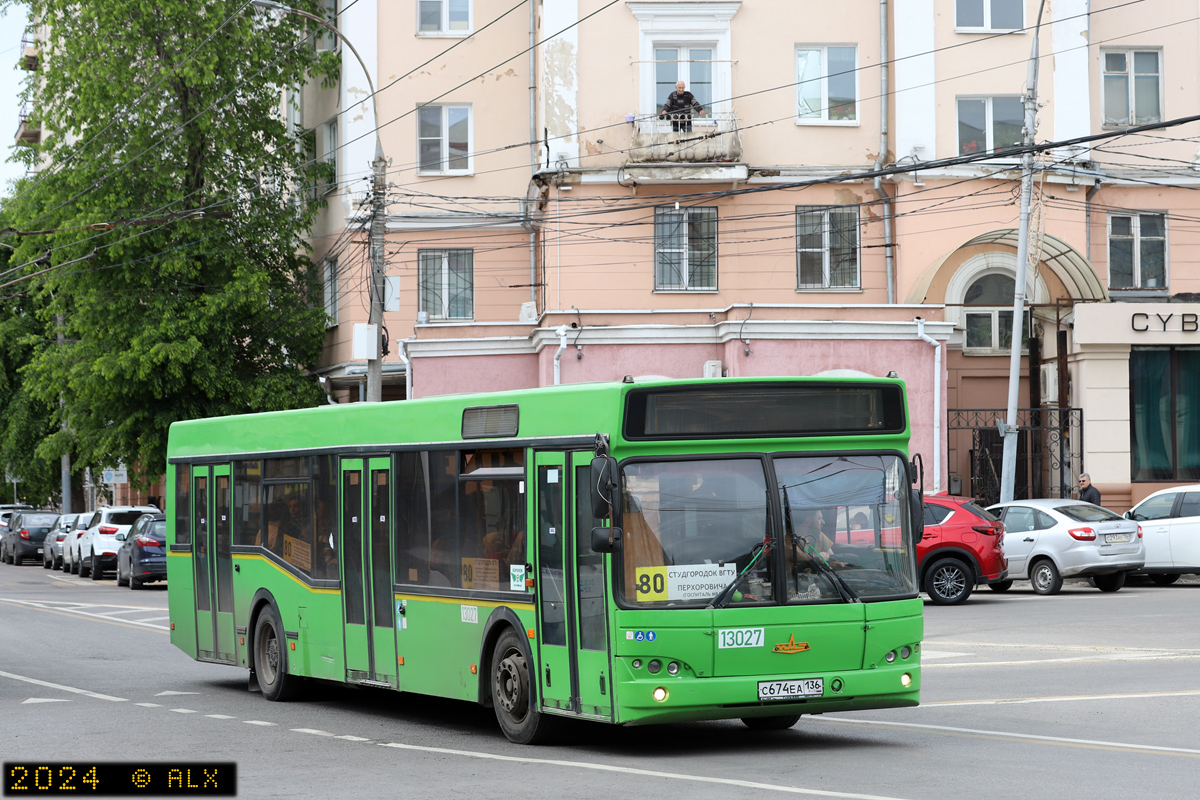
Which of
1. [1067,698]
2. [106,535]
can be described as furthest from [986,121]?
[1067,698]

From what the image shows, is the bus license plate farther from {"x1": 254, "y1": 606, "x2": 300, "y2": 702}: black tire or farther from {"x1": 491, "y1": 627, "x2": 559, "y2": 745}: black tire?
{"x1": 254, "y1": 606, "x2": 300, "y2": 702}: black tire

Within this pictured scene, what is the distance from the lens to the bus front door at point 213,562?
15.6 metres

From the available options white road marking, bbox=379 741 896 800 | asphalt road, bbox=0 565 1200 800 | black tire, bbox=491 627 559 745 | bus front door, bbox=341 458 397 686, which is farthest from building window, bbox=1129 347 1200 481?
white road marking, bbox=379 741 896 800

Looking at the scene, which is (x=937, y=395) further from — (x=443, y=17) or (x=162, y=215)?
(x=162, y=215)

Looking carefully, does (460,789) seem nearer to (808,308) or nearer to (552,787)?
(552,787)

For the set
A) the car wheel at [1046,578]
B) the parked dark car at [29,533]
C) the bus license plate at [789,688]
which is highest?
the bus license plate at [789,688]

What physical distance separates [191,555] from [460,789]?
26.8ft

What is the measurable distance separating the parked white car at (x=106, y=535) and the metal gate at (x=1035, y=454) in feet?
60.9

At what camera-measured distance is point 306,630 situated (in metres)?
13.9

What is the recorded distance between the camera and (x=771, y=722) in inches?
458

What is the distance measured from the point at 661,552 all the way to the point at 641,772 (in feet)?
4.44

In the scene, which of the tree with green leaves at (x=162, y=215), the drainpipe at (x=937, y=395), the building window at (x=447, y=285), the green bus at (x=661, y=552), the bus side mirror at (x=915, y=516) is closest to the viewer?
the green bus at (x=661, y=552)

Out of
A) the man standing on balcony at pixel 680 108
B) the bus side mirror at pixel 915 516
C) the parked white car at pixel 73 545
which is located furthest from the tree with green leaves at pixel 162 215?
the bus side mirror at pixel 915 516

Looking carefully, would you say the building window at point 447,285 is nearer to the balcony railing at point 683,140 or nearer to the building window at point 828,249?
the balcony railing at point 683,140
